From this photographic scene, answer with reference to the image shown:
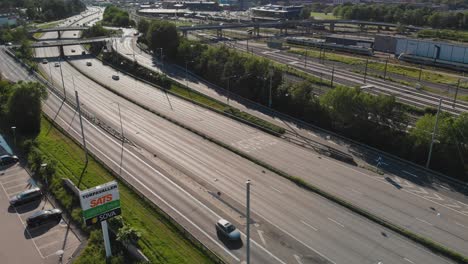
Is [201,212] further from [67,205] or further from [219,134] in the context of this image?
[219,134]

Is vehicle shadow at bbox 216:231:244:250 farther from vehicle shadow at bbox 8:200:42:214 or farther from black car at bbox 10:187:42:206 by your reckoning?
black car at bbox 10:187:42:206

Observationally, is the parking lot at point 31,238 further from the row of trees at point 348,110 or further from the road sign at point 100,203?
the row of trees at point 348,110

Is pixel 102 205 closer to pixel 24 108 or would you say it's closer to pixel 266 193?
pixel 266 193

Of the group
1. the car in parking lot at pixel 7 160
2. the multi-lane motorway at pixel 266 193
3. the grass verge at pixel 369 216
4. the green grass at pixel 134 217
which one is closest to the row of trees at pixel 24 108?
the multi-lane motorway at pixel 266 193

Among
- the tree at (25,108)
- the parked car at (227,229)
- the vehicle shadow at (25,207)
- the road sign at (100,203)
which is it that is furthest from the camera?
the tree at (25,108)

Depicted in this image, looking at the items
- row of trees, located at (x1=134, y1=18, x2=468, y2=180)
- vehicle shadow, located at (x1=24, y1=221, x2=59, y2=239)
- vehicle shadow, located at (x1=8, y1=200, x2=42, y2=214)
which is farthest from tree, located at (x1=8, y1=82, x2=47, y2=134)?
row of trees, located at (x1=134, y1=18, x2=468, y2=180)
